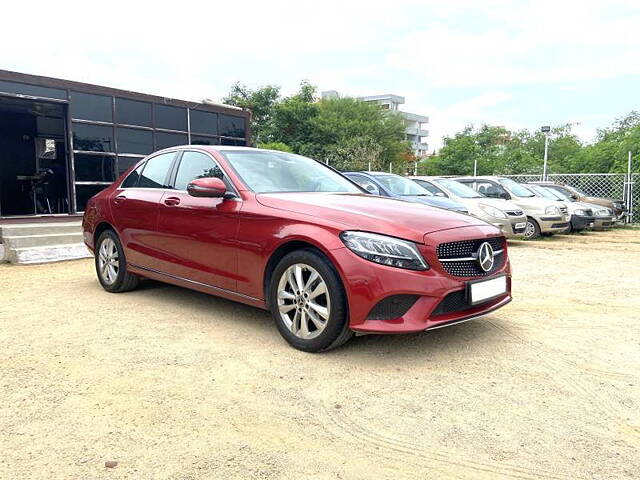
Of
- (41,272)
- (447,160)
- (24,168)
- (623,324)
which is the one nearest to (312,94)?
(447,160)

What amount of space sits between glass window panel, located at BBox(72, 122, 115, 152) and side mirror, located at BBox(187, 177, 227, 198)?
8.63 meters

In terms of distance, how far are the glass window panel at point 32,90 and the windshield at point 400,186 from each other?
6953mm

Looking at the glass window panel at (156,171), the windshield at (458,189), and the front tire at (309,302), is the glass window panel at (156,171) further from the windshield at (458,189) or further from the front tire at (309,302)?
the windshield at (458,189)

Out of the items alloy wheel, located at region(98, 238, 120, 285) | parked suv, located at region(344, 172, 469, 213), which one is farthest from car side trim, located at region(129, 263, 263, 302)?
parked suv, located at region(344, 172, 469, 213)

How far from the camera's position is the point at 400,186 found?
10.1m

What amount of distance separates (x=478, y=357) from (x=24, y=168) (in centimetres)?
1391

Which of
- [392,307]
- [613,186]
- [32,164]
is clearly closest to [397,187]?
[392,307]

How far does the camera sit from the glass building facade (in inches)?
433

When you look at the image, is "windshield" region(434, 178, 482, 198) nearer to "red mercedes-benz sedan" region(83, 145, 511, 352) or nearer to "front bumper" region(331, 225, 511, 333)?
"red mercedes-benz sedan" region(83, 145, 511, 352)

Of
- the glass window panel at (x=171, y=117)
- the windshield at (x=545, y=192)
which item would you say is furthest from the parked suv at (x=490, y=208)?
the glass window panel at (x=171, y=117)

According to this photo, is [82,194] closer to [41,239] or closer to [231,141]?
[41,239]

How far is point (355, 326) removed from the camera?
3453mm

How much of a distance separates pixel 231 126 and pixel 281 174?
10906 millimetres

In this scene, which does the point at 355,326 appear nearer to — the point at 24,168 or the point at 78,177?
the point at 78,177
